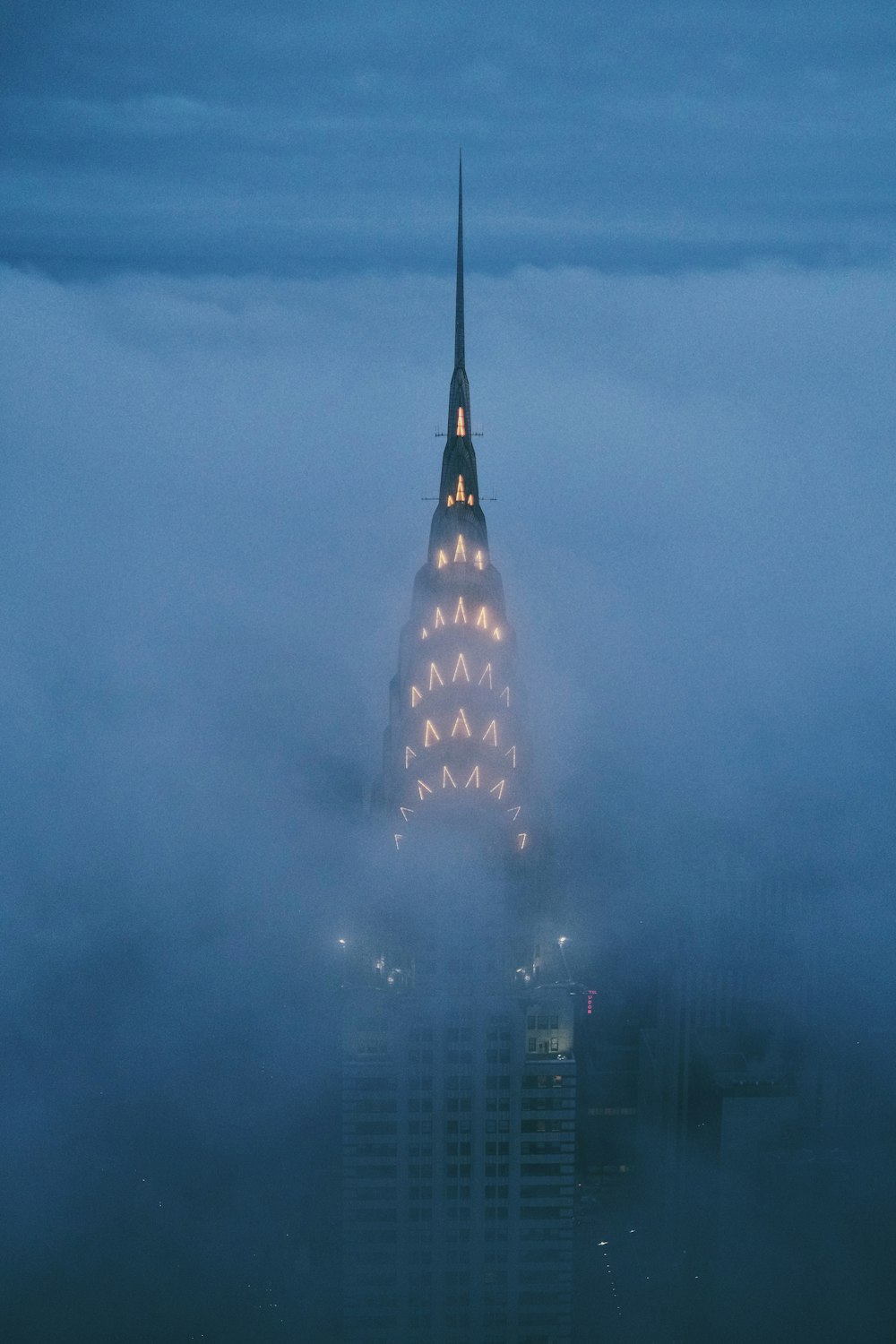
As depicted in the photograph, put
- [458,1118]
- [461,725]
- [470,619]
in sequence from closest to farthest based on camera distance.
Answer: [458,1118]
[461,725]
[470,619]

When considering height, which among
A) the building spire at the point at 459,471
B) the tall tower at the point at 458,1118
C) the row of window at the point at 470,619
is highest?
the building spire at the point at 459,471

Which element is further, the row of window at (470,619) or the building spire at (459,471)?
the building spire at (459,471)

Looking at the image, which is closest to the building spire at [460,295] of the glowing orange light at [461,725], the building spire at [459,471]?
the building spire at [459,471]

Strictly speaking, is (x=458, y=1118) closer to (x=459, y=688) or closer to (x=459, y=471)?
(x=459, y=688)

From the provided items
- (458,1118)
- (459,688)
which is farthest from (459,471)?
(458,1118)

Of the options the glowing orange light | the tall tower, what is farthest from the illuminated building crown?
the tall tower

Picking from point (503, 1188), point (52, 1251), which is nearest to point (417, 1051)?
point (503, 1188)

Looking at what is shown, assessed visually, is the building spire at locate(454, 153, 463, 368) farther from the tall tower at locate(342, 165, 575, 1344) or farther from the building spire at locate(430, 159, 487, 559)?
the tall tower at locate(342, 165, 575, 1344)

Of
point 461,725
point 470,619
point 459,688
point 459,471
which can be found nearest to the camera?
point 461,725

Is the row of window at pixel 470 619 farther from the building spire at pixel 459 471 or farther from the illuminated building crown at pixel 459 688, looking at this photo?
the building spire at pixel 459 471
